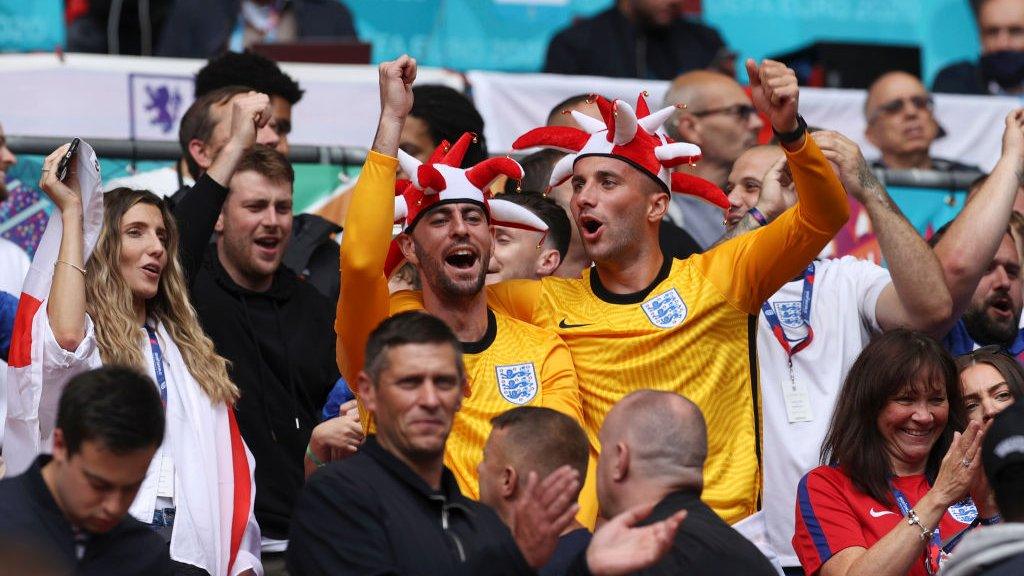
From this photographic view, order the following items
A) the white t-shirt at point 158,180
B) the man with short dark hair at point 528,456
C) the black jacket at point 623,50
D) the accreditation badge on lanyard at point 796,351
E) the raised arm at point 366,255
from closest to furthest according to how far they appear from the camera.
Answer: the man with short dark hair at point 528,456, the raised arm at point 366,255, the accreditation badge on lanyard at point 796,351, the white t-shirt at point 158,180, the black jacket at point 623,50

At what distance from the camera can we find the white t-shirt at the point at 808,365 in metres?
6.35

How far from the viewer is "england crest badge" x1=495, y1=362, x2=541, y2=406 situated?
18.4 feet

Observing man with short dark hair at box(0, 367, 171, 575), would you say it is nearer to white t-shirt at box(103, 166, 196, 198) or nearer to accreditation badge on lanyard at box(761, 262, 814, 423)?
accreditation badge on lanyard at box(761, 262, 814, 423)

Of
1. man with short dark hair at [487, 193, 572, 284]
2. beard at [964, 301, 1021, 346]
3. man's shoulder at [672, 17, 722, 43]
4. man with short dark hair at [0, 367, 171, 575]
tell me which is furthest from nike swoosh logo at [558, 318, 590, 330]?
man's shoulder at [672, 17, 722, 43]

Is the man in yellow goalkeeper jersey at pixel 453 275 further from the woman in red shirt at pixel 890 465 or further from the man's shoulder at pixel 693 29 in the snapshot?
the man's shoulder at pixel 693 29

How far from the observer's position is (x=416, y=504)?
4613 mm

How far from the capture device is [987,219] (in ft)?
21.4

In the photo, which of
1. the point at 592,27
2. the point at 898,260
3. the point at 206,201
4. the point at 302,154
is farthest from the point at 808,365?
the point at 592,27

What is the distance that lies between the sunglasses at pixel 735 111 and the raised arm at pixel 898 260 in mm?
1848

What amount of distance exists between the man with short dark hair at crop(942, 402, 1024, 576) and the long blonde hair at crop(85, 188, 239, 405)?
2781 millimetres

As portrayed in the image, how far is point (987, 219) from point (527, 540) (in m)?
2.79

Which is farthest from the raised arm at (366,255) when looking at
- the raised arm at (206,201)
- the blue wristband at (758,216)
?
the blue wristband at (758,216)

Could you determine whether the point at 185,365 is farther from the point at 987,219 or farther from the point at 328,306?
the point at 987,219

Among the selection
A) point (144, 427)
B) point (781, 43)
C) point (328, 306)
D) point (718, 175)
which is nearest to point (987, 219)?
point (718, 175)
